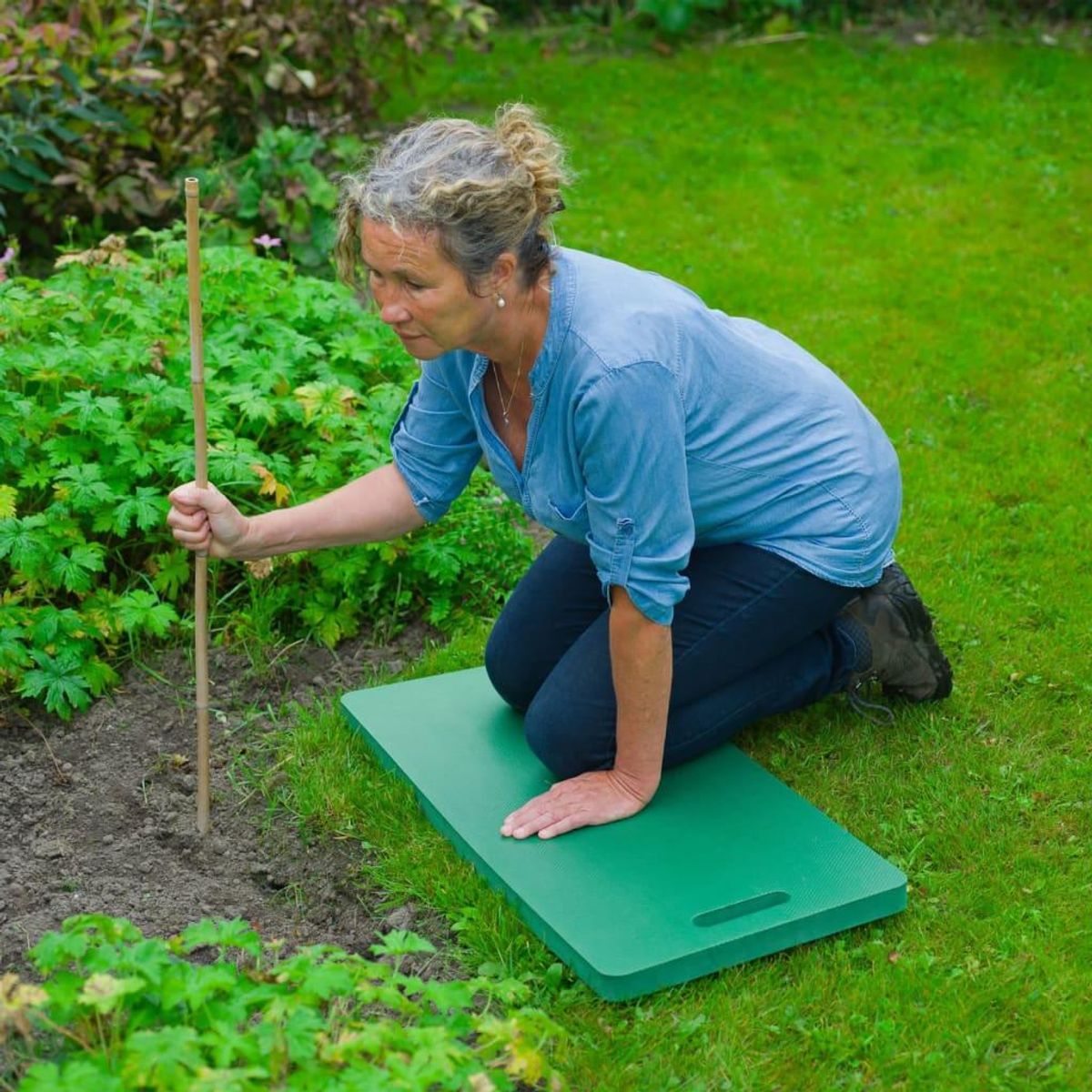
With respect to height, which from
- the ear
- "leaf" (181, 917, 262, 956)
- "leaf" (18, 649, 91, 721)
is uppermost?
the ear

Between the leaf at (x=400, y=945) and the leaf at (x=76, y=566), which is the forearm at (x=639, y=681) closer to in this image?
the leaf at (x=400, y=945)

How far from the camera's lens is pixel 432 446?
3.04 metres

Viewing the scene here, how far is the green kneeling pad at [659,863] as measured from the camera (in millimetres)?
2570

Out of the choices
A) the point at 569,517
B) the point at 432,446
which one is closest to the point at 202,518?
the point at 432,446

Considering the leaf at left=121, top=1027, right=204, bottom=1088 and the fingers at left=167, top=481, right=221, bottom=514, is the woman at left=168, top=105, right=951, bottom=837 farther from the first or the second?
the leaf at left=121, top=1027, right=204, bottom=1088

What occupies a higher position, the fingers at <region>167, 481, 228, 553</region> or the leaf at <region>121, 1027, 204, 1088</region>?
the fingers at <region>167, 481, 228, 553</region>

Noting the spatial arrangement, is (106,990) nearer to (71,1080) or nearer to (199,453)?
(71,1080)

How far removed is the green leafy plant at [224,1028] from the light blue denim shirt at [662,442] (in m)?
0.82

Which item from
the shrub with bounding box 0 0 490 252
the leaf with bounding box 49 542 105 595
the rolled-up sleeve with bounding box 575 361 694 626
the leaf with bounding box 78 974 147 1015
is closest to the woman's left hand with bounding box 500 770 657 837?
the rolled-up sleeve with bounding box 575 361 694 626

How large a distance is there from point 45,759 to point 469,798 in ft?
3.07

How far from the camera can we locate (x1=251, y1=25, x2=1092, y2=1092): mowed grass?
2.50m

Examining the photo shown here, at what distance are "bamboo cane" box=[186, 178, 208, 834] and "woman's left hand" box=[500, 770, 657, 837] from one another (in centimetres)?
59

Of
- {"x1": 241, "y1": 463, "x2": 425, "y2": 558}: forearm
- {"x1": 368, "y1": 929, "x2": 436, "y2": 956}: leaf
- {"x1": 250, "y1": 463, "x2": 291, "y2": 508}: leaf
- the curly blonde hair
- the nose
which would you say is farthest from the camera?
{"x1": 250, "y1": 463, "x2": 291, "y2": 508}: leaf

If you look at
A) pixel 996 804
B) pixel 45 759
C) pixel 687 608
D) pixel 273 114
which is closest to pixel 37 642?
pixel 45 759
